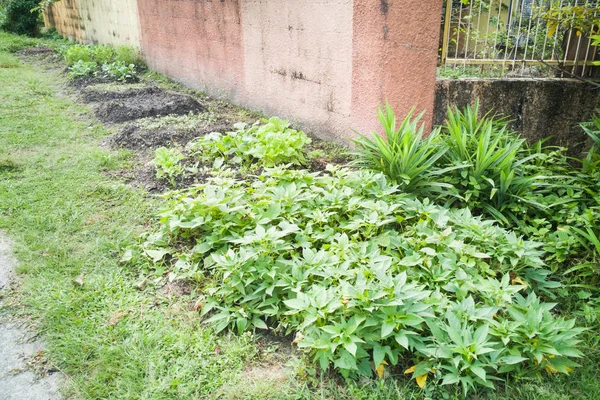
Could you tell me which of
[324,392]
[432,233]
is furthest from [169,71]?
[324,392]

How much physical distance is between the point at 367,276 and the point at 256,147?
2.06 m

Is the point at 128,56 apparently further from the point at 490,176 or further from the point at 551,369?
the point at 551,369

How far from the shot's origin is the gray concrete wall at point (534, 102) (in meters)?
4.40

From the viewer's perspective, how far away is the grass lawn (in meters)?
2.26

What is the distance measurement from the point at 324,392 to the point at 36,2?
1830 cm

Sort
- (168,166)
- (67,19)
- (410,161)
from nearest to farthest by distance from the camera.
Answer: (410,161) < (168,166) < (67,19)

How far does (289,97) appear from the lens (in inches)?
215

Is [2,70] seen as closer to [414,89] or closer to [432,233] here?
[414,89]

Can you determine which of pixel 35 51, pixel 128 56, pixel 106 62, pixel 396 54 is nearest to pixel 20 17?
pixel 35 51

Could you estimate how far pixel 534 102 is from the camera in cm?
447

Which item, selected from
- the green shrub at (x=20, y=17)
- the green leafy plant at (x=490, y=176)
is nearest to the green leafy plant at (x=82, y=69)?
the green leafy plant at (x=490, y=176)

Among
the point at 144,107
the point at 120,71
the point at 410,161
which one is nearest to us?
the point at 410,161

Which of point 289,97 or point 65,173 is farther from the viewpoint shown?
point 289,97

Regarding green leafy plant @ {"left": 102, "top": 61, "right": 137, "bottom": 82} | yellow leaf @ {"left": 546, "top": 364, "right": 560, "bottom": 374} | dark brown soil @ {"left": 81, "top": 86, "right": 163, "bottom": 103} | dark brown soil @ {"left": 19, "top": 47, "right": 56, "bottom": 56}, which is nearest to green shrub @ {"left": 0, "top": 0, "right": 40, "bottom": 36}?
dark brown soil @ {"left": 19, "top": 47, "right": 56, "bottom": 56}
